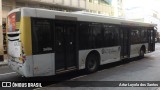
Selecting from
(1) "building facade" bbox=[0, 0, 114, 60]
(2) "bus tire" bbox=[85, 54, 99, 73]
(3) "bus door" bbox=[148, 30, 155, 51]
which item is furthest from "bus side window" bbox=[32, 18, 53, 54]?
(1) "building facade" bbox=[0, 0, 114, 60]

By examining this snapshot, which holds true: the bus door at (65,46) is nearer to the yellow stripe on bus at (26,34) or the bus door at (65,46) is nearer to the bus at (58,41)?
the bus at (58,41)

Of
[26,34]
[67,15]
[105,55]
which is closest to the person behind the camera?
[26,34]

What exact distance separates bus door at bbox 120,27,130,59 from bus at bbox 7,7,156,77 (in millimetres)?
328

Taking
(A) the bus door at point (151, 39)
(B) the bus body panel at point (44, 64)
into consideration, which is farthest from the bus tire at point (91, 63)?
(A) the bus door at point (151, 39)

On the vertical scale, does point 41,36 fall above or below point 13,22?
below

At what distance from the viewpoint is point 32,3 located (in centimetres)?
2673

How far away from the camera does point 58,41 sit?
31.8ft

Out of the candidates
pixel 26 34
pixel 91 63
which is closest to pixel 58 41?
pixel 26 34

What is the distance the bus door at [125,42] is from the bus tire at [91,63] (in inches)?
118

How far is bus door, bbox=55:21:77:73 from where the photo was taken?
9.66 metres

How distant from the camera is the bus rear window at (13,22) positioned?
29.3 ft

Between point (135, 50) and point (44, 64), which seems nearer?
point (44, 64)

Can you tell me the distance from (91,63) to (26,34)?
4320 mm

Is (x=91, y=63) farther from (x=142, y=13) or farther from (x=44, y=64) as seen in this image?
(x=142, y=13)
